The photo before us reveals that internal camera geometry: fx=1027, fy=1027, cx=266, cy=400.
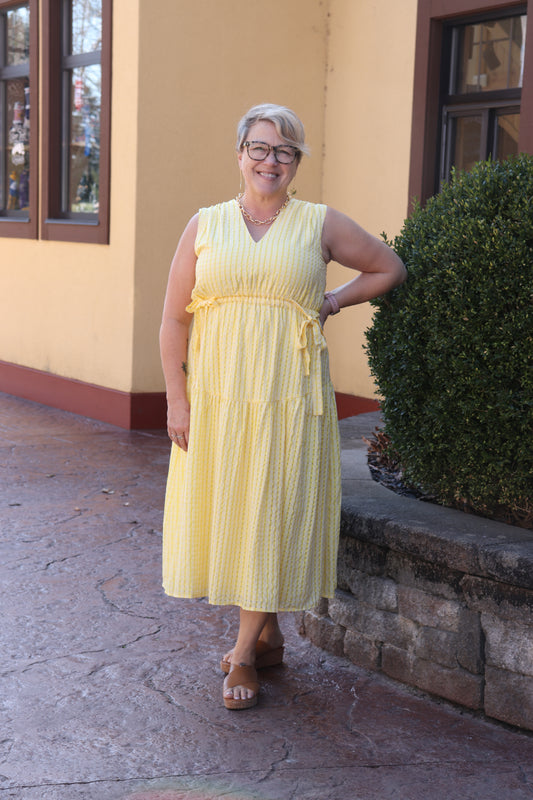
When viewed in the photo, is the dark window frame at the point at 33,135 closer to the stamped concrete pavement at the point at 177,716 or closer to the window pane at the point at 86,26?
the window pane at the point at 86,26

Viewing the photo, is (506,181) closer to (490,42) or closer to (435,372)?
(435,372)

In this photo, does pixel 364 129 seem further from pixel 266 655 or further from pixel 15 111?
pixel 266 655

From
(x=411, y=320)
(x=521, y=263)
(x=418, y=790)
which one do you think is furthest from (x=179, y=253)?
(x=418, y=790)

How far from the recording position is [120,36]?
759cm

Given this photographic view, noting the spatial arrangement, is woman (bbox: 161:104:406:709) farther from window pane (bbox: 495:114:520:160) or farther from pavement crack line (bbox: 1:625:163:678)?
window pane (bbox: 495:114:520:160)

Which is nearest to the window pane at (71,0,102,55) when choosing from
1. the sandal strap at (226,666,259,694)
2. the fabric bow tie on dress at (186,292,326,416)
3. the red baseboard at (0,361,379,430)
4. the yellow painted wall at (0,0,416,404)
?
the yellow painted wall at (0,0,416,404)

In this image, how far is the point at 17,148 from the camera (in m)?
9.76

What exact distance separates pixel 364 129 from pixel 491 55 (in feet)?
4.26

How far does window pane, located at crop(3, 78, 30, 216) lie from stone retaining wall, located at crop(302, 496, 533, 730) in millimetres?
6939

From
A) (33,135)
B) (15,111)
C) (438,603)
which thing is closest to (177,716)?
(438,603)

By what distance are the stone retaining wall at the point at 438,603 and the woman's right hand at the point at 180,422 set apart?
0.66 meters

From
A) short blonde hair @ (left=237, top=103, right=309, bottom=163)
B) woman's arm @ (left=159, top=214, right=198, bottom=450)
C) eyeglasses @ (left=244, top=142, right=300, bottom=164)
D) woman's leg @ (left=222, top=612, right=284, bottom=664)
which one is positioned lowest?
woman's leg @ (left=222, top=612, right=284, bottom=664)

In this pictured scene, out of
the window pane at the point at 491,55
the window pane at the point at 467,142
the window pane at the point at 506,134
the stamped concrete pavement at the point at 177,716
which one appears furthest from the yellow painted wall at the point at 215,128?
the stamped concrete pavement at the point at 177,716

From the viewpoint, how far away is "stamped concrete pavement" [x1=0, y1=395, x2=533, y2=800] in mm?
2807
